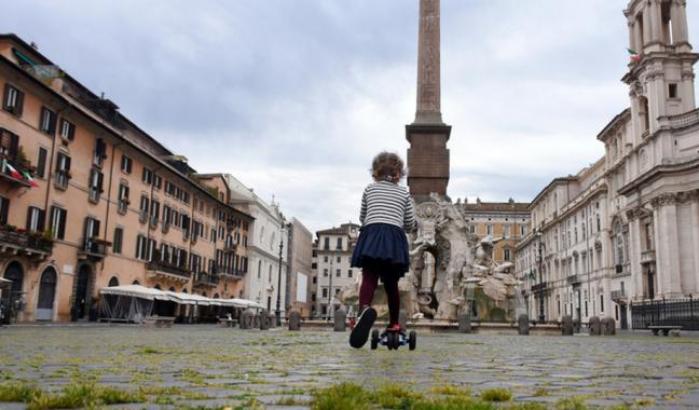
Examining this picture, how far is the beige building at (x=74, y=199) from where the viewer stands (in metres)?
29.0

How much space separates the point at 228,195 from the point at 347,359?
60.3 meters

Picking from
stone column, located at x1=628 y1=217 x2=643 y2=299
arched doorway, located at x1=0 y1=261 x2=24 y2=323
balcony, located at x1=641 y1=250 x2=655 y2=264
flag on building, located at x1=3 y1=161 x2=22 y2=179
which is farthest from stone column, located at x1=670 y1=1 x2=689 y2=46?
arched doorway, located at x1=0 y1=261 x2=24 y2=323

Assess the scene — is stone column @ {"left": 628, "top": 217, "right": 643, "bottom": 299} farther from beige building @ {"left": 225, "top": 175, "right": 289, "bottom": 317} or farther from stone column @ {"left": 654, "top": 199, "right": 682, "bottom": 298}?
beige building @ {"left": 225, "top": 175, "right": 289, "bottom": 317}

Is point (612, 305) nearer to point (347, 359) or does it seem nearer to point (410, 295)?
point (410, 295)

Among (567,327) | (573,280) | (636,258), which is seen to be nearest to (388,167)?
(567,327)

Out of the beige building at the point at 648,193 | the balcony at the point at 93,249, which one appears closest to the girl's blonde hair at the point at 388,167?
the beige building at the point at 648,193

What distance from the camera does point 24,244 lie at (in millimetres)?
28891

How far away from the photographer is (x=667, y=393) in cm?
399

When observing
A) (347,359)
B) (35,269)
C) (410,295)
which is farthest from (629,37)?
(347,359)

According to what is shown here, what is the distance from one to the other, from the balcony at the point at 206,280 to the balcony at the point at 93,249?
17627 mm

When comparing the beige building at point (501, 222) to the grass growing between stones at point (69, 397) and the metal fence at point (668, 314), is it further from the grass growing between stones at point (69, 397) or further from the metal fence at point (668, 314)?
the grass growing between stones at point (69, 397)

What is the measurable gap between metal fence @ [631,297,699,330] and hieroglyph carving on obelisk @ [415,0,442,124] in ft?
54.7

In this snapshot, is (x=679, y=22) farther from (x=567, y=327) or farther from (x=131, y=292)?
(x=131, y=292)

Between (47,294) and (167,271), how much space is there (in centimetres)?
1568
